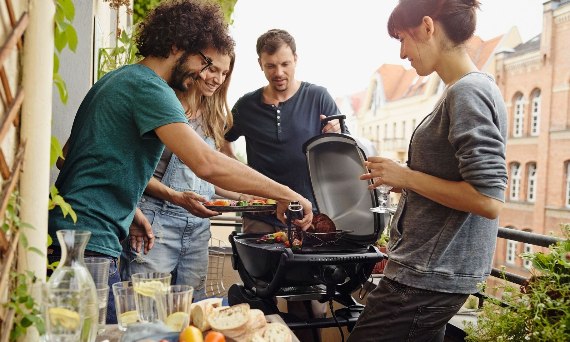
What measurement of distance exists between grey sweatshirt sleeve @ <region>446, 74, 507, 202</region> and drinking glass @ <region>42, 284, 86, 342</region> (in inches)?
36.6

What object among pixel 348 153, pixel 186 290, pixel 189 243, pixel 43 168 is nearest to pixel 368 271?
pixel 348 153

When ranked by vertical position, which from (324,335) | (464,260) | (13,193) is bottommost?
(324,335)

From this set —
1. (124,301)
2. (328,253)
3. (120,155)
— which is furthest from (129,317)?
(328,253)

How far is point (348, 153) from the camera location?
8.25 ft

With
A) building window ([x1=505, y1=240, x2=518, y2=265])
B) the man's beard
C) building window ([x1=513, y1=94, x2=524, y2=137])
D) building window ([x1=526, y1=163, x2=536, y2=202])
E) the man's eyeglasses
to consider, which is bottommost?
building window ([x1=505, y1=240, x2=518, y2=265])

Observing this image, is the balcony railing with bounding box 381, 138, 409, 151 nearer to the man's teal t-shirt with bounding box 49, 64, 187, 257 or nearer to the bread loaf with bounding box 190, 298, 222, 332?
the man's teal t-shirt with bounding box 49, 64, 187, 257

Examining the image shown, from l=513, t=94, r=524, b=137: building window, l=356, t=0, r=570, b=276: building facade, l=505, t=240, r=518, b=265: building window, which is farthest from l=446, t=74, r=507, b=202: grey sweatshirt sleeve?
l=513, t=94, r=524, b=137: building window

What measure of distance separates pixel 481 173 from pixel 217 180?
75cm

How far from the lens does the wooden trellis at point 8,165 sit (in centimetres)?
85

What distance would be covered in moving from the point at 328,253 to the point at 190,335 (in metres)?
1.15

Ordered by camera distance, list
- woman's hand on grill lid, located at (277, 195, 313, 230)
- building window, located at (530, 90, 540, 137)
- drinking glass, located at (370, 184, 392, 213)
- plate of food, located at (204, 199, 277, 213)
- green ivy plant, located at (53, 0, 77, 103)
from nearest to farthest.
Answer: green ivy plant, located at (53, 0, 77, 103) → woman's hand on grill lid, located at (277, 195, 313, 230) → drinking glass, located at (370, 184, 392, 213) → plate of food, located at (204, 199, 277, 213) → building window, located at (530, 90, 540, 137)

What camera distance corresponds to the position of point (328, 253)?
2.26 metres

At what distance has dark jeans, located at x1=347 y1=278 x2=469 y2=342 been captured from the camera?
62.2 inches

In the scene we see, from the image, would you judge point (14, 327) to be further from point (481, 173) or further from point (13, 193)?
point (481, 173)
